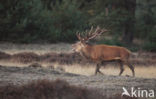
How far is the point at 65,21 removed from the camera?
31.4m

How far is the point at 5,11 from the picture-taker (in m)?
28.4

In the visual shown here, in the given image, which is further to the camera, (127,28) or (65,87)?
(127,28)

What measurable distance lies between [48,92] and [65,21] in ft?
71.3

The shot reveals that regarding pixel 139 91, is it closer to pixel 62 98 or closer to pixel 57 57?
pixel 62 98

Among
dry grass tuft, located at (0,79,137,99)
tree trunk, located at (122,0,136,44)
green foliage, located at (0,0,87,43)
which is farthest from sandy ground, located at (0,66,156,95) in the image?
tree trunk, located at (122,0,136,44)

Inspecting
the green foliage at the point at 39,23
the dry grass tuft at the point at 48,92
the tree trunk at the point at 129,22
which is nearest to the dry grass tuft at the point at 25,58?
the green foliage at the point at 39,23

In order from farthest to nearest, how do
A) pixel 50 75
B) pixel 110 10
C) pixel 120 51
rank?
pixel 110 10 < pixel 120 51 < pixel 50 75

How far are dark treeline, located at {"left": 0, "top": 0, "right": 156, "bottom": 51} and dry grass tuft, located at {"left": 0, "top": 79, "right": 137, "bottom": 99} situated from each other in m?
17.5

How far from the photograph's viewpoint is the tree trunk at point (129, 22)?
3066cm

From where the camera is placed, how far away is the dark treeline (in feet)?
92.3

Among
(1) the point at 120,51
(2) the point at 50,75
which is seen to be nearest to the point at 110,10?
(1) the point at 120,51

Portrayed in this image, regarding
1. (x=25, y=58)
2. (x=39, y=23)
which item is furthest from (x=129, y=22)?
(x=25, y=58)

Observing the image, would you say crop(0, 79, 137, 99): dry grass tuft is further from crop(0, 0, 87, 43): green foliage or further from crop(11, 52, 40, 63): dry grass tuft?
crop(0, 0, 87, 43): green foliage

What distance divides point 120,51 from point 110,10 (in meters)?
15.4
